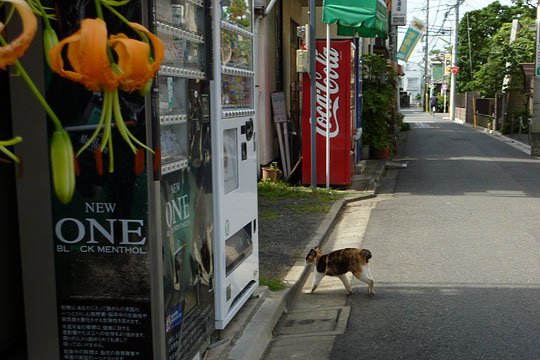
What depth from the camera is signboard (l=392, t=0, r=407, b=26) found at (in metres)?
25.2

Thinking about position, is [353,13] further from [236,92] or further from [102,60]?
[102,60]

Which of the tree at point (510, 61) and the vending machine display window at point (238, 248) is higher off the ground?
the tree at point (510, 61)

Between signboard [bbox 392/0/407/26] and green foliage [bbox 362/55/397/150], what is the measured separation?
27.2ft

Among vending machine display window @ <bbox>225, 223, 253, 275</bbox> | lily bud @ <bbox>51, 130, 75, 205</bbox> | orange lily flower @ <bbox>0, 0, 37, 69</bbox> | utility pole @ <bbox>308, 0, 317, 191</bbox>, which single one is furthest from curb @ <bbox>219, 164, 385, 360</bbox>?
utility pole @ <bbox>308, 0, 317, 191</bbox>

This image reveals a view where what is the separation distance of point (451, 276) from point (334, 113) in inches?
238

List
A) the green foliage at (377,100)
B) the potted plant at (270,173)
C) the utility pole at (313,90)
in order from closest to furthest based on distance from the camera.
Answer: the utility pole at (313,90)
the potted plant at (270,173)
the green foliage at (377,100)

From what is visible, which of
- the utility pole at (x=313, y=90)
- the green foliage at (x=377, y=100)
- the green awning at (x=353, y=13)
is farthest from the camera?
the green foliage at (x=377, y=100)

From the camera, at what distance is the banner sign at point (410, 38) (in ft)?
109

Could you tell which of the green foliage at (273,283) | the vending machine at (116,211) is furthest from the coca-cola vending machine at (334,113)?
A: the vending machine at (116,211)

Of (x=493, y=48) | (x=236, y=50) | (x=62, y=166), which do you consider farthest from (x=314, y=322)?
(x=493, y=48)

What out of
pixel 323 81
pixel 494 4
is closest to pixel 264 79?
pixel 323 81

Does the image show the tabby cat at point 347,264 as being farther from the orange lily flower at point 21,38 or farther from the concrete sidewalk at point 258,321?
the orange lily flower at point 21,38

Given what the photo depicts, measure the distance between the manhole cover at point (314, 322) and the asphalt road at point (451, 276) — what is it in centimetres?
10

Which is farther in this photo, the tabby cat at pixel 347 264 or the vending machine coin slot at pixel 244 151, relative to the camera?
the tabby cat at pixel 347 264
